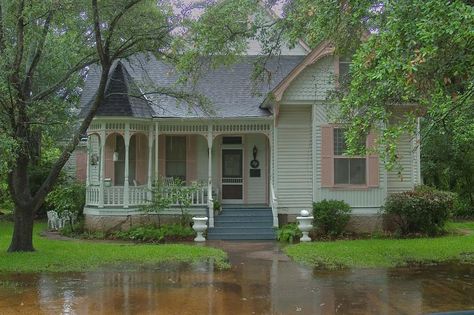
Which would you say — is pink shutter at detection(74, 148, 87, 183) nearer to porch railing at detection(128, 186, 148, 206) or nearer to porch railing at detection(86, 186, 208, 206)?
porch railing at detection(86, 186, 208, 206)

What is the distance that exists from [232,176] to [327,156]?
3794 millimetres

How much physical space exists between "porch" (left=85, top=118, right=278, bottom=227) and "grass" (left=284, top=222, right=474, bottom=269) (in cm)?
324

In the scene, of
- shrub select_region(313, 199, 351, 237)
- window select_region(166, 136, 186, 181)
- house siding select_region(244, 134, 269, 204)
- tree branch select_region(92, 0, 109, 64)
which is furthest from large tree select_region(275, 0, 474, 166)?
window select_region(166, 136, 186, 181)

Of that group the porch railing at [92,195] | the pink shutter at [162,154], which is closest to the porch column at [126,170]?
the porch railing at [92,195]

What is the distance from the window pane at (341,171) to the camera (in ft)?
56.2

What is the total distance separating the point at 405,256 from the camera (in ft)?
42.4

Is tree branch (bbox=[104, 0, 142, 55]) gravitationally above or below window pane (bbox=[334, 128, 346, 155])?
above

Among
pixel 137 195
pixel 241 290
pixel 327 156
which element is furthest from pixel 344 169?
pixel 241 290

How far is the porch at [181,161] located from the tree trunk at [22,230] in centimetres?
432

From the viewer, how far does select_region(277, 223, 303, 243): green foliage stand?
15891mm

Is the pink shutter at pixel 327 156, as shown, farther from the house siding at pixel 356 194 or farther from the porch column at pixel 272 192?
the porch column at pixel 272 192

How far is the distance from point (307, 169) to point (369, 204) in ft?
7.40

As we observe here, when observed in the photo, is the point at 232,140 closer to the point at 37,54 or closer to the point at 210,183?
the point at 210,183

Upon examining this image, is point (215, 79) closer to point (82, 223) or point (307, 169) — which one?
point (307, 169)
